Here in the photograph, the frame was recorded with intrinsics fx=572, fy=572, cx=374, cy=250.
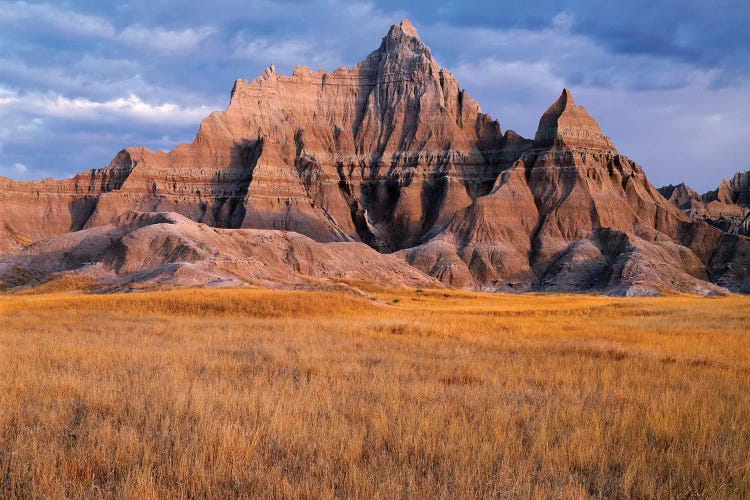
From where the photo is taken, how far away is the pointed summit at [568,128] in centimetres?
11331

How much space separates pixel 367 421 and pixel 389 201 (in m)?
120

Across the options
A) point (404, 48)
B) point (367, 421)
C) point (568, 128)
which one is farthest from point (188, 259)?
point (404, 48)

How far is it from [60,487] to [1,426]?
226 cm

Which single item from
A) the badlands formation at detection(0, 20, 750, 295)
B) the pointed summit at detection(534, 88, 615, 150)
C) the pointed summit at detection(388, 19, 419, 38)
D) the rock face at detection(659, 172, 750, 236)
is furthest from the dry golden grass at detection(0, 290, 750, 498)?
the pointed summit at detection(388, 19, 419, 38)

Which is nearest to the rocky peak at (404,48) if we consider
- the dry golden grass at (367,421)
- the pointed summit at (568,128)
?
the pointed summit at (568,128)

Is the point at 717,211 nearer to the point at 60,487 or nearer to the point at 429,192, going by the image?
the point at 429,192

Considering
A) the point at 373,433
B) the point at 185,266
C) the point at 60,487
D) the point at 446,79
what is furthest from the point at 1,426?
the point at 446,79

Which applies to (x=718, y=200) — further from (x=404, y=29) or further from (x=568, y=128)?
(x=404, y=29)

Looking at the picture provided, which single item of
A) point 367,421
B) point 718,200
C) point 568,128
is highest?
point 568,128

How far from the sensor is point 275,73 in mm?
143125

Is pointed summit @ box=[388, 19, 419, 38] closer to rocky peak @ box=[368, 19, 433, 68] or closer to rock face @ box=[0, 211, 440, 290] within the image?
rocky peak @ box=[368, 19, 433, 68]

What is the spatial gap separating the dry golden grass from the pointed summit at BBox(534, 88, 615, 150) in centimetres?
10662

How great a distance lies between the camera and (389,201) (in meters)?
126

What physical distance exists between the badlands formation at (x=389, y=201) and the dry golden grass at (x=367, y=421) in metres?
50.8
